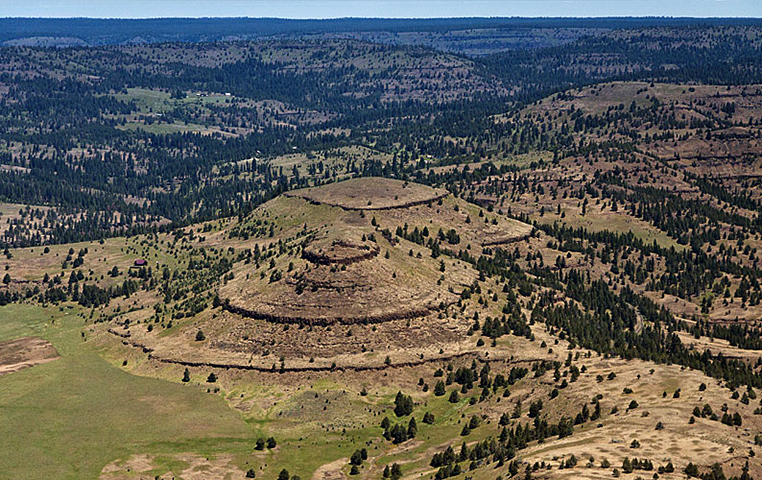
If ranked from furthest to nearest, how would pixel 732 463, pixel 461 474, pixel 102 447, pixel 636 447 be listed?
pixel 102 447 < pixel 461 474 < pixel 636 447 < pixel 732 463

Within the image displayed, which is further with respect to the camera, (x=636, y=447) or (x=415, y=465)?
(x=415, y=465)

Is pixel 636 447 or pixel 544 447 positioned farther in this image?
pixel 544 447

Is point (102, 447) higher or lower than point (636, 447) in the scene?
lower

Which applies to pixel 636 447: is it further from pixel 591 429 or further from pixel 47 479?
pixel 47 479

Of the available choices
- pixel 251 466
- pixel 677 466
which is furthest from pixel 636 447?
pixel 251 466

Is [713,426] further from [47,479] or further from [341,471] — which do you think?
[47,479]

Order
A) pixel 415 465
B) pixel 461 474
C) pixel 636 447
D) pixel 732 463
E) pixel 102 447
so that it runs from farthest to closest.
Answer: pixel 102 447, pixel 415 465, pixel 461 474, pixel 636 447, pixel 732 463

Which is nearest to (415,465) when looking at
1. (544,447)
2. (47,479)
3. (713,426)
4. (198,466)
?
(544,447)

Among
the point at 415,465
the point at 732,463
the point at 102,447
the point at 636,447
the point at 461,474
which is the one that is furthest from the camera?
the point at 102,447

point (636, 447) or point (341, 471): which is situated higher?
point (636, 447)
